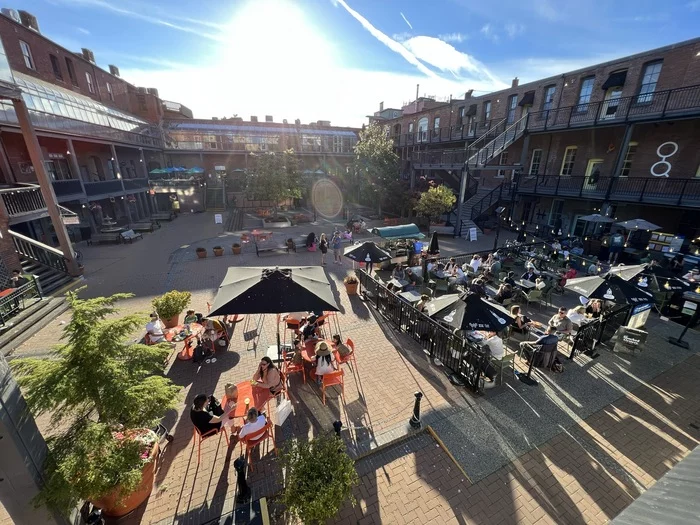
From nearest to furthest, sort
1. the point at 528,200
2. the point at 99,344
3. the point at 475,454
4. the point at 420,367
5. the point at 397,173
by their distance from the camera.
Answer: the point at 99,344
the point at 475,454
the point at 420,367
the point at 528,200
the point at 397,173

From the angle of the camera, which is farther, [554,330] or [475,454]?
[554,330]

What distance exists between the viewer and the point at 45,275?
12656 mm

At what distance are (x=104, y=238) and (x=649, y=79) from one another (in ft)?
118

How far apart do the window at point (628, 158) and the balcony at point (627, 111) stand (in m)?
1.90

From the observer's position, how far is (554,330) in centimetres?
780

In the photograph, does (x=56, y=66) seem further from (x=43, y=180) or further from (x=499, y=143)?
(x=499, y=143)

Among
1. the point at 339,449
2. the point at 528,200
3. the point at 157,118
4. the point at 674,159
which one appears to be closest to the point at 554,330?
the point at 339,449

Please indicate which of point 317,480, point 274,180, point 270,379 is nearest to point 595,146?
point 274,180

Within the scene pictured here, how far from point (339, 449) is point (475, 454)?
9.15ft

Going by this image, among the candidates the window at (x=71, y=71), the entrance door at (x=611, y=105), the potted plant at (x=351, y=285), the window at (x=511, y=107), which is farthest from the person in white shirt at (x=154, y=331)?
the window at (x=71, y=71)

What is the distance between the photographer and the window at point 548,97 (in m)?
21.7

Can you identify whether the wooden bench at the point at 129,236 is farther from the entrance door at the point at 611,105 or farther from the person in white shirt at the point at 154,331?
the entrance door at the point at 611,105

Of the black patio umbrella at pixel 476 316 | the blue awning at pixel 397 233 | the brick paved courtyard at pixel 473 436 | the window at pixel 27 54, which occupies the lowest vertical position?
the brick paved courtyard at pixel 473 436

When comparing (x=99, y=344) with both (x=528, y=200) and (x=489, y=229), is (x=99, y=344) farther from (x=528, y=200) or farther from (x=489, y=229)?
(x=528, y=200)
